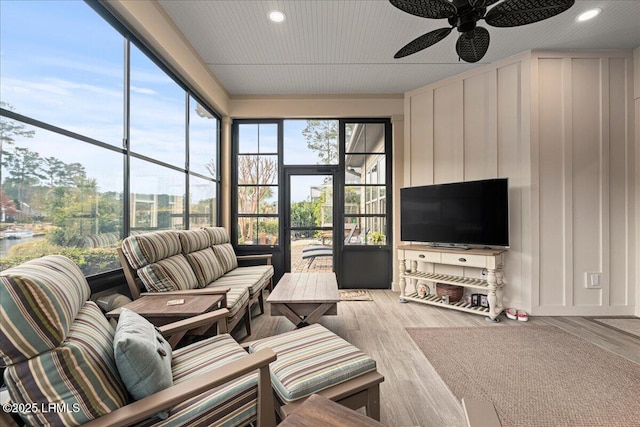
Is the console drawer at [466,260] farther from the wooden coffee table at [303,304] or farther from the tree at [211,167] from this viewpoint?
the tree at [211,167]

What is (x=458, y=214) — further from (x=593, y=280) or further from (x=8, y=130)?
(x=8, y=130)

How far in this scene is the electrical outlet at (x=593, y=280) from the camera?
3123 mm

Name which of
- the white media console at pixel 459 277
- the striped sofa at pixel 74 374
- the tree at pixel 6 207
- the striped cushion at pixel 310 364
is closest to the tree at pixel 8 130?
the tree at pixel 6 207

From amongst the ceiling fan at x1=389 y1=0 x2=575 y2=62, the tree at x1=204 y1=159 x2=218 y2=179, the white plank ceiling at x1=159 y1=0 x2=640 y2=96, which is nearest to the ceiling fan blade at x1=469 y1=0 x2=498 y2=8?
the ceiling fan at x1=389 y1=0 x2=575 y2=62

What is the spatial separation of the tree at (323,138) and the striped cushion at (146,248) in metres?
2.66

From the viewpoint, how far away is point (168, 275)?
2.28m

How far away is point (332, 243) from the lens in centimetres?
444

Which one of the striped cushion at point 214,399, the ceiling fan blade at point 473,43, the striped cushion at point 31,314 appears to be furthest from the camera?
the ceiling fan blade at point 473,43

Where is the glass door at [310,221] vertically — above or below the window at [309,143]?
below

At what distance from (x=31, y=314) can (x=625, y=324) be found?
15.3 feet

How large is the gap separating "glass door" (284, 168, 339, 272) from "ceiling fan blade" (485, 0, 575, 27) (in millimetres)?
2819

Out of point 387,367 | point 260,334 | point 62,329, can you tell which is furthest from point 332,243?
point 62,329

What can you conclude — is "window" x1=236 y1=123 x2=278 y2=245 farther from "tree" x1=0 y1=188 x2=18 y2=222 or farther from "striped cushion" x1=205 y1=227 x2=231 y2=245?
"tree" x1=0 y1=188 x2=18 y2=222

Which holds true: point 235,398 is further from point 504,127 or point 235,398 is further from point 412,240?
point 504,127
